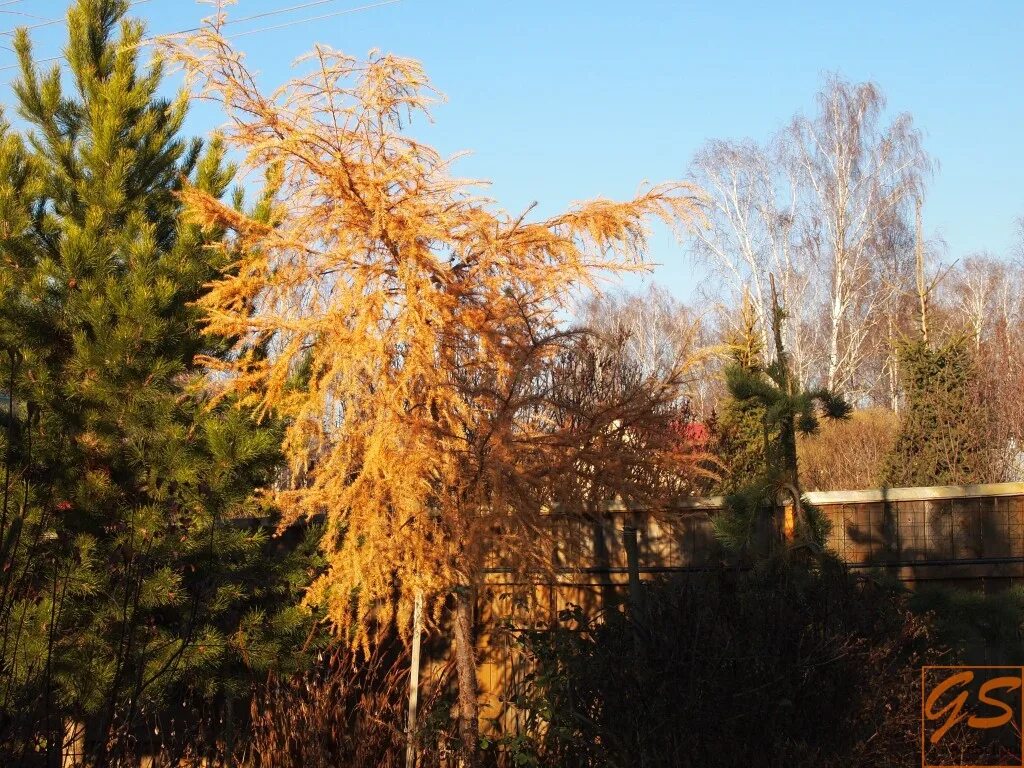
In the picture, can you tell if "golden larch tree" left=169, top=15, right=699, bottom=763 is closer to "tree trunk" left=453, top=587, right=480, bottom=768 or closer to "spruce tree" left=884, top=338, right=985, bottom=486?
"tree trunk" left=453, top=587, right=480, bottom=768

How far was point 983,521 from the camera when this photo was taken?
6.29 metres

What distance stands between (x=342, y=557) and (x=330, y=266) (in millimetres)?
1746

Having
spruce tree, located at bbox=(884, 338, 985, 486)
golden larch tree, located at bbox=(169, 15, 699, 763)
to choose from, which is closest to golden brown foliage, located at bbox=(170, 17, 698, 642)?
golden larch tree, located at bbox=(169, 15, 699, 763)

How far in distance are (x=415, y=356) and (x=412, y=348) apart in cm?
9

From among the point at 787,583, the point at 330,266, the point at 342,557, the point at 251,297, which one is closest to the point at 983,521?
the point at 787,583

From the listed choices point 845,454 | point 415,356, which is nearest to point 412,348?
point 415,356

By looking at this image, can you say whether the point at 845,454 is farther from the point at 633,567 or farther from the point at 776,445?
the point at 633,567

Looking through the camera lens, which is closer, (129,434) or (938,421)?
(129,434)

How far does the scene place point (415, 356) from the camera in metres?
6.03

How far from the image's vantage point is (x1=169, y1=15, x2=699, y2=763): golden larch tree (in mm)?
5992

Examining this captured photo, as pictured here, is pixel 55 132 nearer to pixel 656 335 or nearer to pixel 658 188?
pixel 658 188

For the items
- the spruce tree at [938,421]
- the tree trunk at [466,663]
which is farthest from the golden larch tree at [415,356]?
the spruce tree at [938,421]

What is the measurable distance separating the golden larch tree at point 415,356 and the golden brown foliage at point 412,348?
0.04ft

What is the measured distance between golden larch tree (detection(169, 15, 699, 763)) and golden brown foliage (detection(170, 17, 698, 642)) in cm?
1
